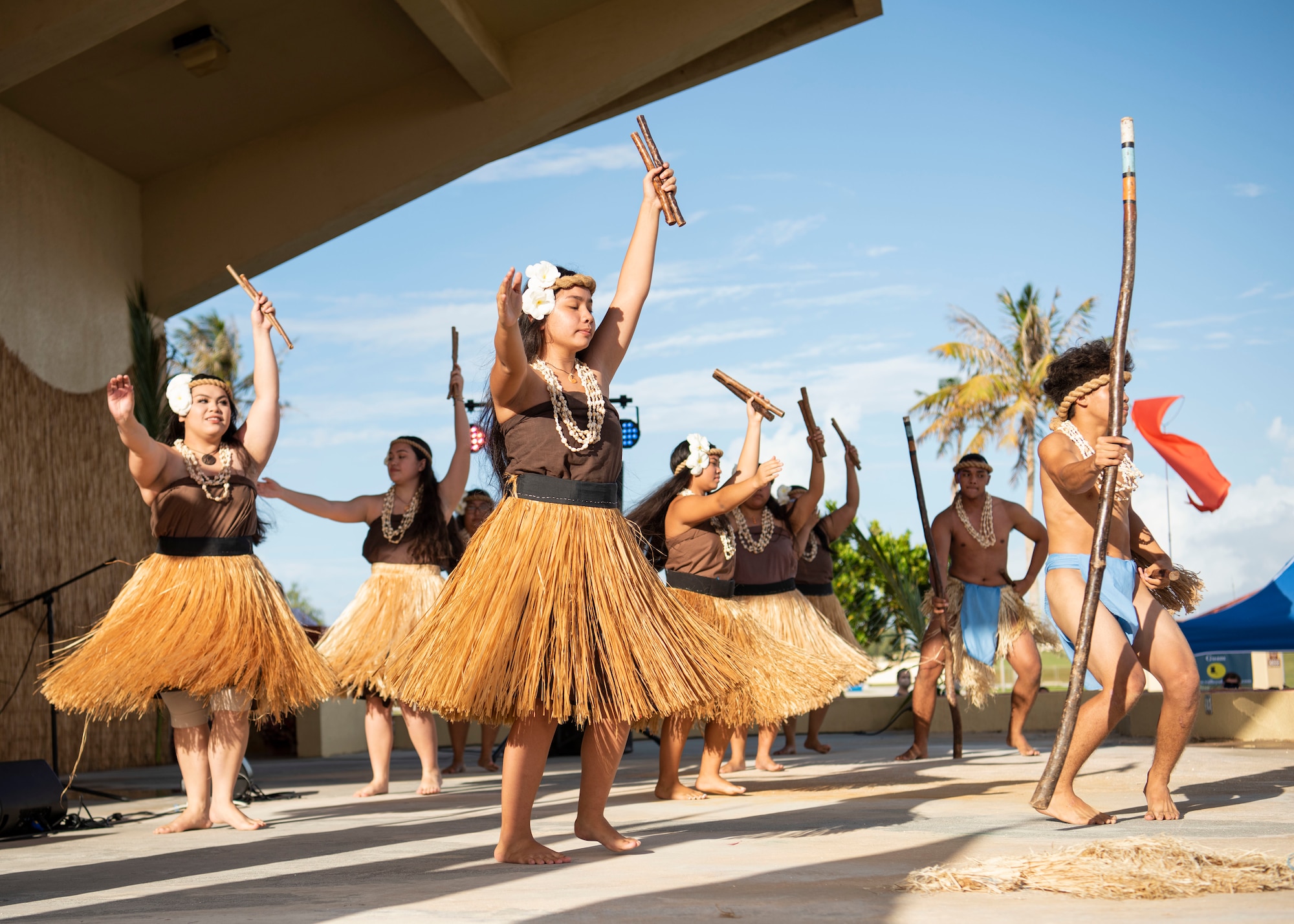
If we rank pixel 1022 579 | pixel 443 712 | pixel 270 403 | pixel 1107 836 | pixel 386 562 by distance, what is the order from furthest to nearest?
pixel 1022 579
pixel 386 562
pixel 270 403
pixel 1107 836
pixel 443 712

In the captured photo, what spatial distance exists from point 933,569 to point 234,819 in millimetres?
3918

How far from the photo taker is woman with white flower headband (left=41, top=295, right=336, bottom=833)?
3908 millimetres

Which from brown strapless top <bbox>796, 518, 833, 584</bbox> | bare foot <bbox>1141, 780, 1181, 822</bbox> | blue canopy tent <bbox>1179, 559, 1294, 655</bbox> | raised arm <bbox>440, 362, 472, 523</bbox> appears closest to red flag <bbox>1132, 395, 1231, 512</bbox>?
bare foot <bbox>1141, 780, 1181, 822</bbox>

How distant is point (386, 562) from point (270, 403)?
1.41 m

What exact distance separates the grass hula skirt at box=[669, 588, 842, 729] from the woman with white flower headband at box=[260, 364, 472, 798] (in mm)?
1249

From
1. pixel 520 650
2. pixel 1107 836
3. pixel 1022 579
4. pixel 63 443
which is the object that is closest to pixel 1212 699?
pixel 1022 579

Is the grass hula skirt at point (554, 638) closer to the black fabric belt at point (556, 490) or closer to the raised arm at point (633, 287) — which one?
the black fabric belt at point (556, 490)

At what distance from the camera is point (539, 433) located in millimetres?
3066

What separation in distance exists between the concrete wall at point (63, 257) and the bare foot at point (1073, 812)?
256 inches

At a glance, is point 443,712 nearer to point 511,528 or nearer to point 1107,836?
point 511,528

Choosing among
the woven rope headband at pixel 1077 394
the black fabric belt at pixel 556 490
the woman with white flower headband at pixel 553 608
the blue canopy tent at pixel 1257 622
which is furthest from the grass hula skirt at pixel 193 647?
the blue canopy tent at pixel 1257 622

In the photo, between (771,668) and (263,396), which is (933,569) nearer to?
(771,668)

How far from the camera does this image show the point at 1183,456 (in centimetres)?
386

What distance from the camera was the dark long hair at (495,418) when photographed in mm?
3248
